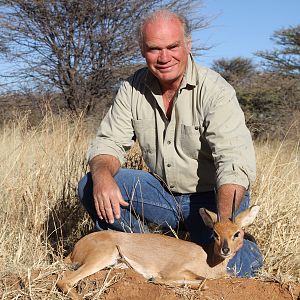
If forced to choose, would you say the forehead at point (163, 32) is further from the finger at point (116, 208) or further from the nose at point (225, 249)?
the nose at point (225, 249)

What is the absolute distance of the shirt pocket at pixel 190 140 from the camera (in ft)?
13.4

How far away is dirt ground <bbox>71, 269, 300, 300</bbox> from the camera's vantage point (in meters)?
3.39

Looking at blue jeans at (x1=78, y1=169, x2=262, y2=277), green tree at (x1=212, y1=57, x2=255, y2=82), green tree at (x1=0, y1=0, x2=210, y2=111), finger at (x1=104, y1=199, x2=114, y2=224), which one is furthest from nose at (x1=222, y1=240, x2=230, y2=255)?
green tree at (x1=212, y1=57, x2=255, y2=82)

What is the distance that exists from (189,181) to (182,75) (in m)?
0.74

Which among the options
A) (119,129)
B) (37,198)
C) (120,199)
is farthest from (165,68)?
(37,198)

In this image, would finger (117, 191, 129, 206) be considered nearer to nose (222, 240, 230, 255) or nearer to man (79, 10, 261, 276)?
man (79, 10, 261, 276)

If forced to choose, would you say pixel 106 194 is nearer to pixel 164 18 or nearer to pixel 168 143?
pixel 168 143

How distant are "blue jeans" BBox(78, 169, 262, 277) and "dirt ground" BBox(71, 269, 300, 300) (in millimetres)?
664

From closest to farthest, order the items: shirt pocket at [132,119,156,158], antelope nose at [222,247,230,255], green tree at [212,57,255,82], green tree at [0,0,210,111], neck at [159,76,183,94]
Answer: antelope nose at [222,247,230,255]
neck at [159,76,183,94]
shirt pocket at [132,119,156,158]
green tree at [0,0,210,111]
green tree at [212,57,255,82]

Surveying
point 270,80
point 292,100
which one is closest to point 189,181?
point 292,100

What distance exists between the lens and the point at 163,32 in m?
4.03

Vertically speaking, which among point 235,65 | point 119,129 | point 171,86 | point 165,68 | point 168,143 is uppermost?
point 165,68

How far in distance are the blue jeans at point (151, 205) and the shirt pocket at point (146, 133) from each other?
0.20m

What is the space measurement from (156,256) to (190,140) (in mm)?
847
